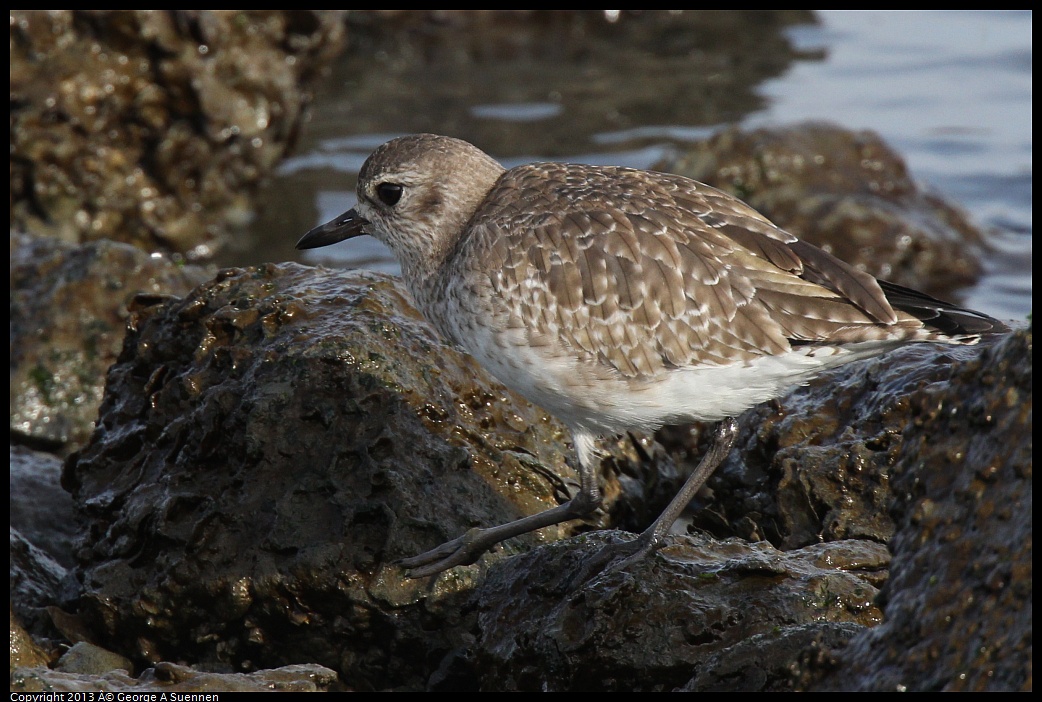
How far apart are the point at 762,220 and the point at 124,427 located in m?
3.69

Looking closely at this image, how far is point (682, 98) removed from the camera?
16422 mm

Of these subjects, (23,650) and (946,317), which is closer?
(946,317)

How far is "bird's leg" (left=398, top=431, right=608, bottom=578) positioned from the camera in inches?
223

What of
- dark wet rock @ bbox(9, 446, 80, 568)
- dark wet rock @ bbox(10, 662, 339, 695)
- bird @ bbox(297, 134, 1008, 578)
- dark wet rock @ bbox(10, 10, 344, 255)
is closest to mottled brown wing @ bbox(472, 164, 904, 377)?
bird @ bbox(297, 134, 1008, 578)

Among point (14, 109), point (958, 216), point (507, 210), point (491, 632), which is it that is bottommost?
point (958, 216)

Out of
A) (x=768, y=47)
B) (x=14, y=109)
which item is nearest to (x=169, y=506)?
(x=14, y=109)

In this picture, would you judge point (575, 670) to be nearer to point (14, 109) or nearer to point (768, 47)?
point (14, 109)

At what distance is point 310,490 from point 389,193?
65.3 inches

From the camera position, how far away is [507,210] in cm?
594

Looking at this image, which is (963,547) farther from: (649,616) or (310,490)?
(310,490)

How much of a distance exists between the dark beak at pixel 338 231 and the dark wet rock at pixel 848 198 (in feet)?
Answer: 18.3

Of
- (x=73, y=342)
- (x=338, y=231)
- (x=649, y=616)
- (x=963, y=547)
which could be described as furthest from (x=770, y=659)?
(x=73, y=342)

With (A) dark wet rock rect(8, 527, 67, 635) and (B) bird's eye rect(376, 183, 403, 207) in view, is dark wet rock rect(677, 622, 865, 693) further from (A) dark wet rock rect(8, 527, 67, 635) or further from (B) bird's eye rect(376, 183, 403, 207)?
(A) dark wet rock rect(8, 527, 67, 635)

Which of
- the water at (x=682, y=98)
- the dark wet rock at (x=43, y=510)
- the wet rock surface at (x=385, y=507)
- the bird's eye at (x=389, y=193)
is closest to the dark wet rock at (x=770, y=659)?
the wet rock surface at (x=385, y=507)
